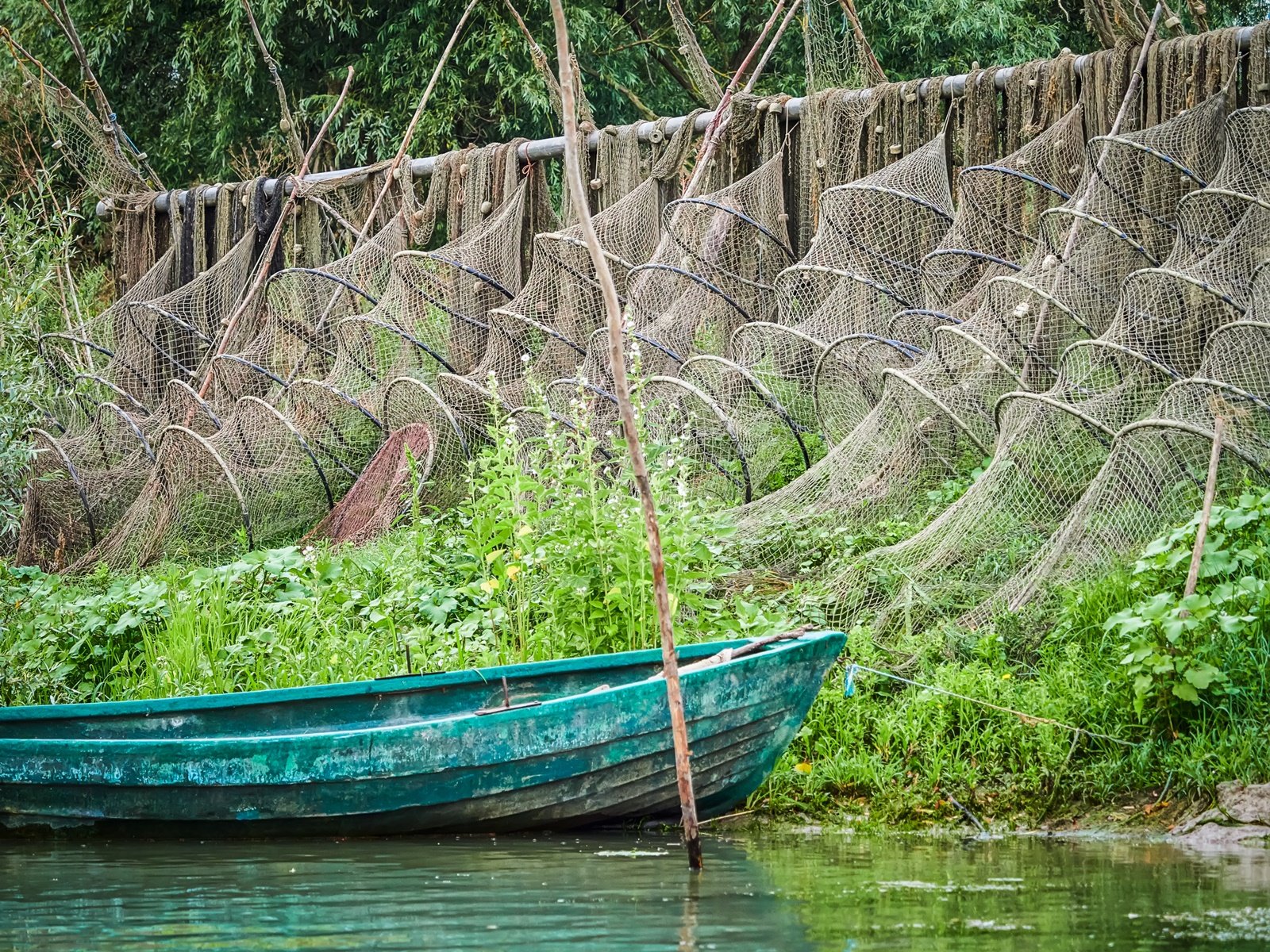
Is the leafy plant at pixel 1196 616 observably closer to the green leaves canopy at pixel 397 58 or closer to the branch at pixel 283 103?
the branch at pixel 283 103

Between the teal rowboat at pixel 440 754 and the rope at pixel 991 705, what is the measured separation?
0.68 ft

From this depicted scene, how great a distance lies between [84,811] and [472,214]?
819 centimetres

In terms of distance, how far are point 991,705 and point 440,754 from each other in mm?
2310

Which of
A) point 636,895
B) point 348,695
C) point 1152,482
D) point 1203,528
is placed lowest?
point 636,895

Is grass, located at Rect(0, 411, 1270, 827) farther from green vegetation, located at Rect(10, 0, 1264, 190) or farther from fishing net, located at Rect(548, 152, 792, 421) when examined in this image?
green vegetation, located at Rect(10, 0, 1264, 190)

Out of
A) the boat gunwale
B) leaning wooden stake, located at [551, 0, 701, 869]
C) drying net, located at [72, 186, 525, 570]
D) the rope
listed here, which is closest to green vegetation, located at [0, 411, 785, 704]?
the boat gunwale

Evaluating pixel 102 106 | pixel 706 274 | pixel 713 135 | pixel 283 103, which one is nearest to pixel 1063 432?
pixel 706 274

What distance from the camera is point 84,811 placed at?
6.92 metres

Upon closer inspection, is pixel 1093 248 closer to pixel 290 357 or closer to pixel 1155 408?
pixel 1155 408

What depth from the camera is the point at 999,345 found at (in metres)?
9.59

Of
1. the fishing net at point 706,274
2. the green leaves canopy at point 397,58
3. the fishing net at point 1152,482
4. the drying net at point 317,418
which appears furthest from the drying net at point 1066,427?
the green leaves canopy at point 397,58

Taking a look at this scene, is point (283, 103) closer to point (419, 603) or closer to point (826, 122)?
point (826, 122)

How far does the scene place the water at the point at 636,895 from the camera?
4.74 metres

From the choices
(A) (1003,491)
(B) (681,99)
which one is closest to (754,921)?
(A) (1003,491)
